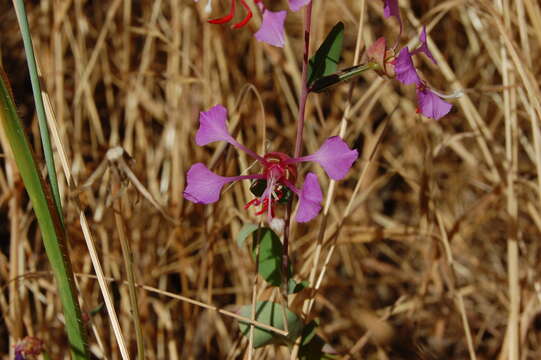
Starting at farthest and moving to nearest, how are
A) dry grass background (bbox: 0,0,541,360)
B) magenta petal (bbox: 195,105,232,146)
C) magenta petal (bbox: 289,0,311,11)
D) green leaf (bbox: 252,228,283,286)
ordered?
dry grass background (bbox: 0,0,541,360)
green leaf (bbox: 252,228,283,286)
magenta petal (bbox: 195,105,232,146)
magenta petal (bbox: 289,0,311,11)

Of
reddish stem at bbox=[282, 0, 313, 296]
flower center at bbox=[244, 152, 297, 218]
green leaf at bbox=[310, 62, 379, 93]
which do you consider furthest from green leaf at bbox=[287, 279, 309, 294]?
green leaf at bbox=[310, 62, 379, 93]

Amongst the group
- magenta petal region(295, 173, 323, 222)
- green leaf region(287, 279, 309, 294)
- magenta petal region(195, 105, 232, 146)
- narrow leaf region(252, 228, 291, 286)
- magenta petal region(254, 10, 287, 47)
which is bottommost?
green leaf region(287, 279, 309, 294)

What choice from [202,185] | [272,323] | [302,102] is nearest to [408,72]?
[302,102]

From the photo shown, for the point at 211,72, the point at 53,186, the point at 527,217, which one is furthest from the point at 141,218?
the point at 527,217

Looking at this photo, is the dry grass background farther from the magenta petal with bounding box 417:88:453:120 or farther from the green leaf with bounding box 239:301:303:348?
the magenta petal with bounding box 417:88:453:120

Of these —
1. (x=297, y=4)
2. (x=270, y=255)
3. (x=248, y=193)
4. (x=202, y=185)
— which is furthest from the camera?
(x=248, y=193)

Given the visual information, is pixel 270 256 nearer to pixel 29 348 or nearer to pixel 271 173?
pixel 271 173

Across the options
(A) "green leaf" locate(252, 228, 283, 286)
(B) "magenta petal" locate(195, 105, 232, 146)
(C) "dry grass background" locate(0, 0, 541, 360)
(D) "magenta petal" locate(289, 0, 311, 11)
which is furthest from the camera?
(C) "dry grass background" locate(0, 0, 541, 360)

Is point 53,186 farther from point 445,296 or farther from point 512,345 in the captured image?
point 445,296
